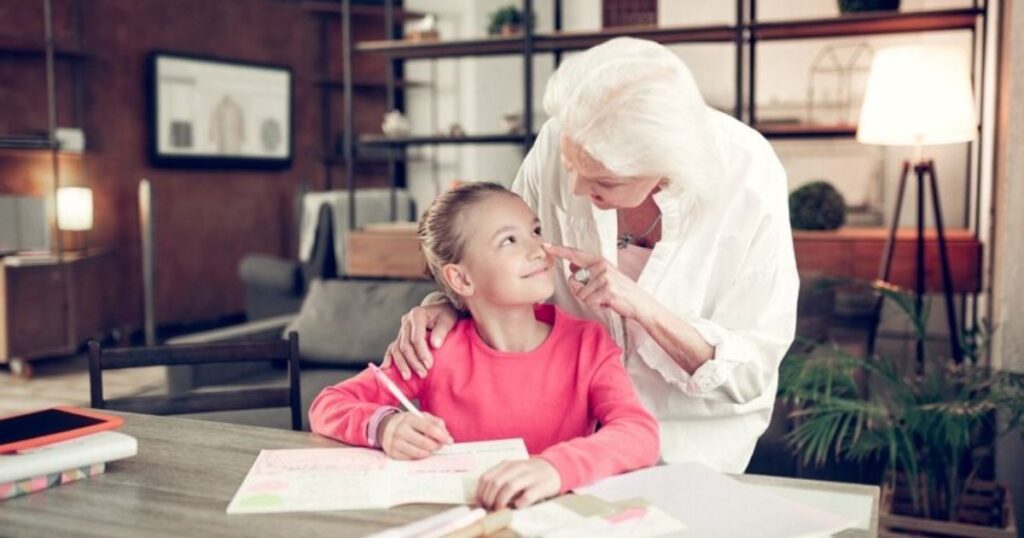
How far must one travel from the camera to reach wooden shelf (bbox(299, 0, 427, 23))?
26.1 feet

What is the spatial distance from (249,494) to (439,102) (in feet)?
24.2

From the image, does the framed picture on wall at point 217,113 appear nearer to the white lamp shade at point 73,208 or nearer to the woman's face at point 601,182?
the white lamp shade at point 73,208

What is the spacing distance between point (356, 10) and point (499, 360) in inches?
266

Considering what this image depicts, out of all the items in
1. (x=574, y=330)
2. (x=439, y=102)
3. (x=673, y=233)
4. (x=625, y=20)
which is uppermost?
(x=625, y=20)

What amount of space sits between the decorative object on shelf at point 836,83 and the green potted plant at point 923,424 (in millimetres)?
5572

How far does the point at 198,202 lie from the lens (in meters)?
7.61

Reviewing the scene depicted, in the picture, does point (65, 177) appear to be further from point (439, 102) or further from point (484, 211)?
point (484, 211)

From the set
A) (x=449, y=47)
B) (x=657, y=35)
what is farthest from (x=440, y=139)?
(x=657, y=35)

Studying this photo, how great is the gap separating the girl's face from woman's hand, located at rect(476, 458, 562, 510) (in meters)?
0.37

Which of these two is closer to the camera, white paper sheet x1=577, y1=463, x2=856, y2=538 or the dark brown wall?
white paper sheet x1=577, y1=463, x2=856, y2=538

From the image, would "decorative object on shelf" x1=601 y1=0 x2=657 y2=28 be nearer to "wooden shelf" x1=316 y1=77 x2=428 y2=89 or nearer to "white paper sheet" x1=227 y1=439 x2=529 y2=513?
"wooden shelf" x1=316 y1=77 x2=428 y2=89

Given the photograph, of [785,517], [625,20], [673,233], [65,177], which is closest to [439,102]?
[625,20]

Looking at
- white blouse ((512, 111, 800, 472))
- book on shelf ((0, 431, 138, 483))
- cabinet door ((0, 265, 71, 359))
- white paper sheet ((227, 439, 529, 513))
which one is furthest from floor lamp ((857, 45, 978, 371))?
cabinet door ((0, 265, 71, 359))

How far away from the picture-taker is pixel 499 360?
150 cm
